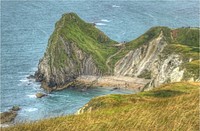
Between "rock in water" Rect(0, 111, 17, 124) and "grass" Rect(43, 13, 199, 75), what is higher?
"grass" Rect(43, 13, 199, 75)

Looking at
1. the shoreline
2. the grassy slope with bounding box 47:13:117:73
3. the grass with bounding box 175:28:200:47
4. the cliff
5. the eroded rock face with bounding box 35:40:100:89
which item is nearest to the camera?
the shoreline

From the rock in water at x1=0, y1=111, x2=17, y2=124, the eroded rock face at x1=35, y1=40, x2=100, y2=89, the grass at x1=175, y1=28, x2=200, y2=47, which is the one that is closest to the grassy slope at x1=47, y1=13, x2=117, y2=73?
the eroded rock face at x1=35, y1=40, x2=100, y2=89

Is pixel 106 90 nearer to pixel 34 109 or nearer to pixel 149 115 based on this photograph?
pixel 34 109

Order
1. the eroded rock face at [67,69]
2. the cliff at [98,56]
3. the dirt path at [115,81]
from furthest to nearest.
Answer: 1. the cliff at [98,56]
2. the eroded rock face at [67,69]
3. the dirt path at [115,81]

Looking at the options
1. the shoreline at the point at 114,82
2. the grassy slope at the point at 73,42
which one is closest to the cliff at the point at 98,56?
the grassy slope at the point at 73,42

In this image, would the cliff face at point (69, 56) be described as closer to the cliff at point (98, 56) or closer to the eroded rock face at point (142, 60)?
the cliff at point (98, 56)

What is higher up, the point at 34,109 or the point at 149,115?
the point at 149,115

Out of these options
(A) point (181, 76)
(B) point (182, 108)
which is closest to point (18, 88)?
(A) point (181, 76)

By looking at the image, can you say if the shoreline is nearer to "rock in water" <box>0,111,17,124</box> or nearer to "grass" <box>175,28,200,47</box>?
"grass" <box>175,28,200,47</box>
